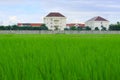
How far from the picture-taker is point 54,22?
92.9 meters

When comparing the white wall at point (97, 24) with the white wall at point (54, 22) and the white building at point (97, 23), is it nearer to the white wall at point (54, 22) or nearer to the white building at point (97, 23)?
the white building at point (97, 23)

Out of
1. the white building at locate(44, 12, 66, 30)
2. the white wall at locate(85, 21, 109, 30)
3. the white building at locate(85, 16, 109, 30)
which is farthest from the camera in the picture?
the white building at locate(85, 16, 109, 30)

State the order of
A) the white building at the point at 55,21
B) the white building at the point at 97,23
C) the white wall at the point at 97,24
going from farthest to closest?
the white building at the point at 97,23 < the white wall at the point at 97,24 < the white building at the point at 55,21

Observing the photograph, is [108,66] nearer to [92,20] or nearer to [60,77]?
[60,77]

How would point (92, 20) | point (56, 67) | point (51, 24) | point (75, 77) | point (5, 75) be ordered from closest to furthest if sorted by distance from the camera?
point (75, 77) < point (5, 75) < point (56, 67) < point (51, 24) < point (92, 20)

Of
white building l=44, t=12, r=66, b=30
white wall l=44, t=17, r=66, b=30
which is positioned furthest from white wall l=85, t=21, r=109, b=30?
white wall l=44, t=17, r=66, b=30

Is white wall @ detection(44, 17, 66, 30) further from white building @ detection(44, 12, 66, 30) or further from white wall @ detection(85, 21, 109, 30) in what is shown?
white wall @ detection(85, 21, 109, 30)

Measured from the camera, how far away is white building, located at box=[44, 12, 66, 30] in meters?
91.4

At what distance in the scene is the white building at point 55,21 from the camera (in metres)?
91.4

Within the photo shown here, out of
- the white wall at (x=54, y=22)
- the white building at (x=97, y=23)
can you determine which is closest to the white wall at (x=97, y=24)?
the white building at (x=97, y=23)

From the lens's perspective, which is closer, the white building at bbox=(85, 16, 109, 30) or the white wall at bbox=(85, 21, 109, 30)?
the white wall at bbox=(85, 21, 109, 30)

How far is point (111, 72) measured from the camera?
231 cm

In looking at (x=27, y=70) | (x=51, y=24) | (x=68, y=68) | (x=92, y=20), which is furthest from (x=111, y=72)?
(x=92, y=20)

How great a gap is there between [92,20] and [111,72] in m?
101
